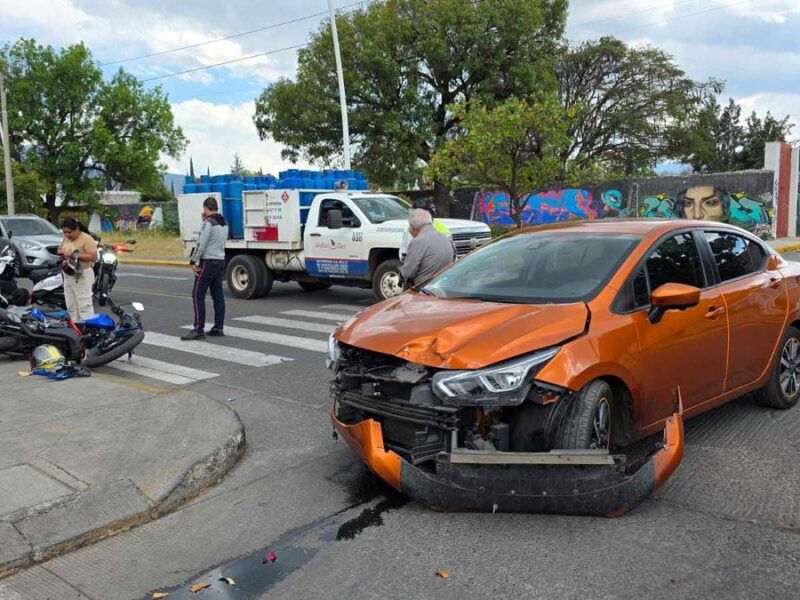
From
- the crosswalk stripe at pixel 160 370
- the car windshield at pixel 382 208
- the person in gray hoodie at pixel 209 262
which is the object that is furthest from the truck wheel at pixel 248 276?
the crosswalk stripe at pixel 160 370

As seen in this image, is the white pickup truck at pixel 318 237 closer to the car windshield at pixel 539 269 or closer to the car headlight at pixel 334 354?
the car windshield at pixel 539 269

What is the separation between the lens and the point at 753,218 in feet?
80.7

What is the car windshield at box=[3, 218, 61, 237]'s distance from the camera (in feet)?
50.9

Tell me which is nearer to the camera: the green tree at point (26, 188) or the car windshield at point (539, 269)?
the car windshield at point (539, 269)

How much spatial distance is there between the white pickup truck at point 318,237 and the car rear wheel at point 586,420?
7.75 metres

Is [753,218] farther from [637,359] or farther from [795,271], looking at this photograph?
[637,359]

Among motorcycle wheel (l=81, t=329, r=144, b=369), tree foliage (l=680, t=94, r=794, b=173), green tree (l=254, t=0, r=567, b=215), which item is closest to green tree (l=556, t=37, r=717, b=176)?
tree foliage (l=680, t=94, r=794, b=173)

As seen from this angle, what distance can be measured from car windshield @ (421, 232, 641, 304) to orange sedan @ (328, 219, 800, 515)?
0.01 meters

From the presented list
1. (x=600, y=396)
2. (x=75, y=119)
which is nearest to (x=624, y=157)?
(x=75, y=119)

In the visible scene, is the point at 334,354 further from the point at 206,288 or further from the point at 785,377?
the point at 206,288

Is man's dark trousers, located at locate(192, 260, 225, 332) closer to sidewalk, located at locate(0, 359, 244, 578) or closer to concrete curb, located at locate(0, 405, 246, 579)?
sidewalk, located at locate(0, 359, 244, 578)

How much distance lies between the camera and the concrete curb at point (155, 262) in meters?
23.5

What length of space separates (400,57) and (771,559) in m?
24.8

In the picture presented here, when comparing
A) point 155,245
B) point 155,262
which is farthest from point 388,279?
point 155,245
